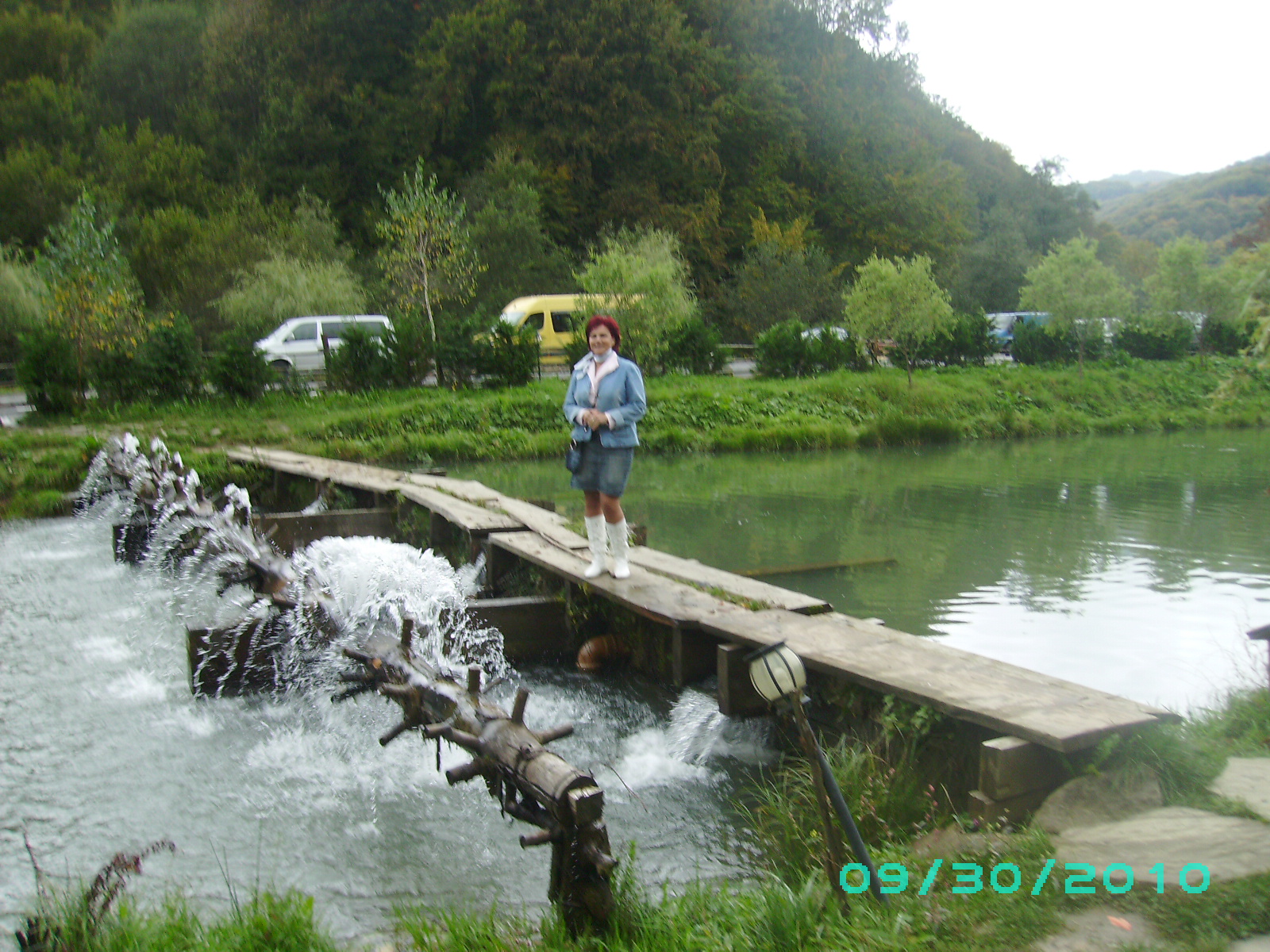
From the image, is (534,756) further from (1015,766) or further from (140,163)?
(140,163)

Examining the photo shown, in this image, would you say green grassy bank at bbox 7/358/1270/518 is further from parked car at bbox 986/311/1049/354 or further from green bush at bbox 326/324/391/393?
parked car at bbox 986/311/1049/354

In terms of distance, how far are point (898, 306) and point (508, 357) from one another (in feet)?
35.9

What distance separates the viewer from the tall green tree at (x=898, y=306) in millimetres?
27531

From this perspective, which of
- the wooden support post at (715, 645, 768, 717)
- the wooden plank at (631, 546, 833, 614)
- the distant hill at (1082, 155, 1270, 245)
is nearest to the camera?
the wooden support post at (715, 645, 768, 717)

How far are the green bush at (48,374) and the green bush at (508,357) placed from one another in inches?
310

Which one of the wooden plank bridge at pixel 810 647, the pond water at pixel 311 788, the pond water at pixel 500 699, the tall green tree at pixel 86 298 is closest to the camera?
the wooden plank bridge at pixel 810 647

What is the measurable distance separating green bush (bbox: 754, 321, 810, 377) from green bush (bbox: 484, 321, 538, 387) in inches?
265

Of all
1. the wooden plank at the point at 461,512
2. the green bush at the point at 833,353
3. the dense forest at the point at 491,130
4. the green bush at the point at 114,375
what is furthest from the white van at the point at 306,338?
the wooden plank at the point at 461,512

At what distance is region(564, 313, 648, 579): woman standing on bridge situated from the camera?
6.42 metres

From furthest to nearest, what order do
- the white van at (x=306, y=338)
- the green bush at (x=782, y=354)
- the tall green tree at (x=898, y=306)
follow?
1. the tall green tree at (x=898, y=306)
2. the green bush at (x=782, y=354)
3. the white van at (x=306, y=338)

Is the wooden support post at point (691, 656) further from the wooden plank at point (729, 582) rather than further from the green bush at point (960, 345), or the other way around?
the green bush at point (960, 345)

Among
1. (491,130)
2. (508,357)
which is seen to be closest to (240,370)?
(508,357)

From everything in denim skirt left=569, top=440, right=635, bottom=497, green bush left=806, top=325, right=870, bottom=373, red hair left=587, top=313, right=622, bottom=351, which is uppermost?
red hair left=587, top=313, right=622, bottom=351

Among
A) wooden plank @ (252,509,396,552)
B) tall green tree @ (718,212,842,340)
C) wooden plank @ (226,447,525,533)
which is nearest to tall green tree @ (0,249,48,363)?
wooden plank @ (226,447,525,533)
